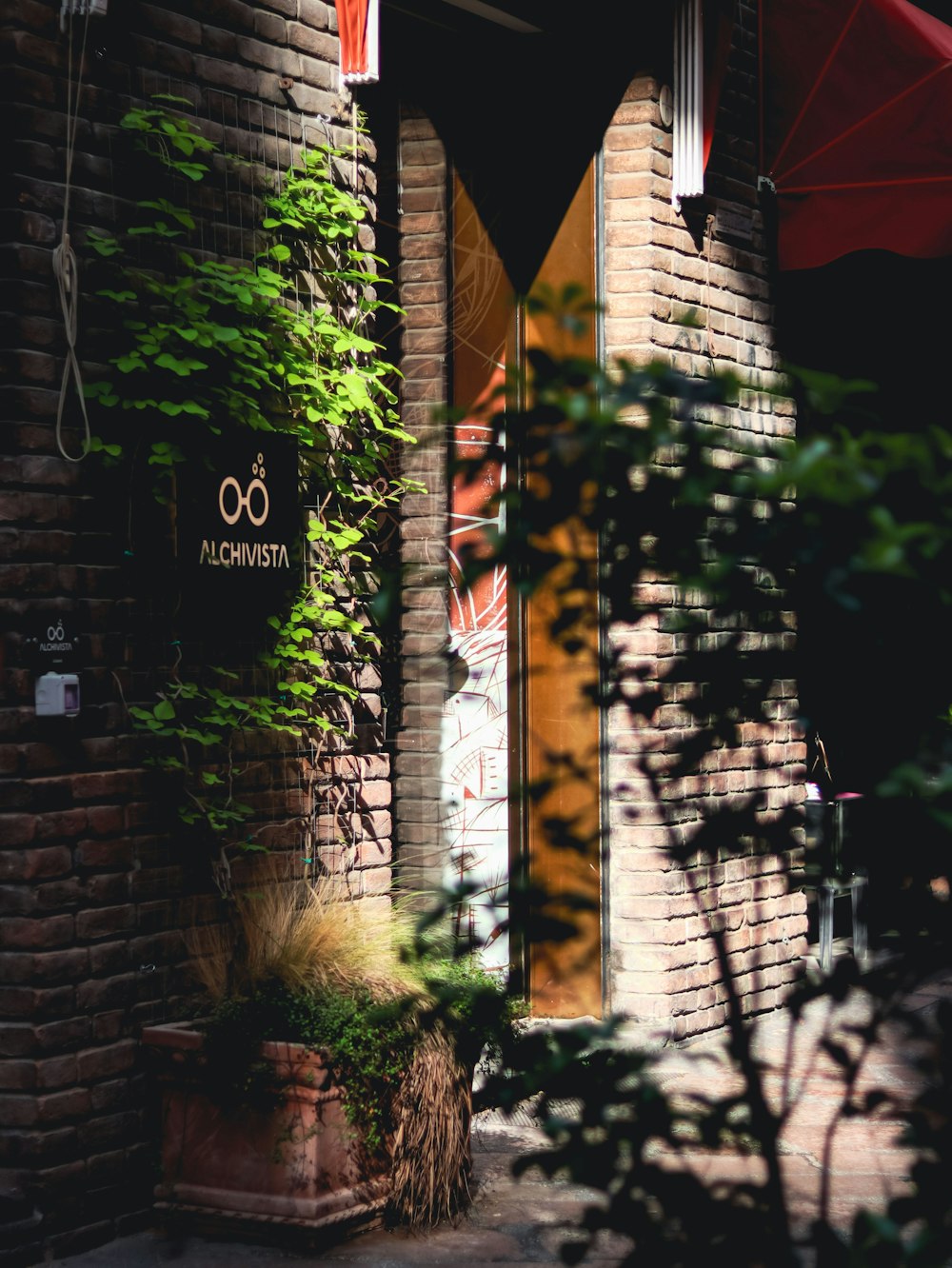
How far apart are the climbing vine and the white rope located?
0.08 metres

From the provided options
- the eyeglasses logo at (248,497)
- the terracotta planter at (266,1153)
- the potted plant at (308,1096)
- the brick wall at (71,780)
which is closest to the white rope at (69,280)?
the brick wall at (71,780)

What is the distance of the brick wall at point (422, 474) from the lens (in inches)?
230

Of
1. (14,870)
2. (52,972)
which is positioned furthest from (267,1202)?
(14,870)

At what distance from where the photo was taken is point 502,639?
6.18m

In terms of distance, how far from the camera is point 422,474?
5.82 meters

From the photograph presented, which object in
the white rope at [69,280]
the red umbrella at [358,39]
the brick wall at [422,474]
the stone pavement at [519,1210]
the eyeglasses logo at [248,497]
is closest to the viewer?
the stone pavement at [519,1210]

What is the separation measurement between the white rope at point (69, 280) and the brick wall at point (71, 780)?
26 millimetres

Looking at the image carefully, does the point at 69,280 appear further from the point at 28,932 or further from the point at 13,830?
the point at 28,932

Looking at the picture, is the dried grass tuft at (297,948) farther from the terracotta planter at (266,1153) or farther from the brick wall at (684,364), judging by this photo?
the brick wall at (684,364)

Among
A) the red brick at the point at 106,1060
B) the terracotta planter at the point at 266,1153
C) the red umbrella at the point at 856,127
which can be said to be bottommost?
the terracotta planter at the point at 266,1153

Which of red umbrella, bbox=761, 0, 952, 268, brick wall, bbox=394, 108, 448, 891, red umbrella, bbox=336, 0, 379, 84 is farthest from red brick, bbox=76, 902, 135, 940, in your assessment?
red umbrella, bbox=761, 0, 952, 268

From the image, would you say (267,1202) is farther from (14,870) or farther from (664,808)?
(664,808)

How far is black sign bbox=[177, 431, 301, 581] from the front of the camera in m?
4.37

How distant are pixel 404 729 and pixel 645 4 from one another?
10.3 ft
